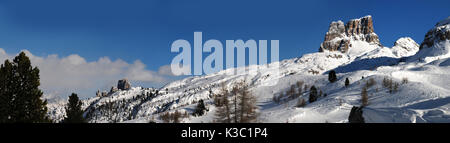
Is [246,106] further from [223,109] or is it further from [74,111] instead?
[74,111]

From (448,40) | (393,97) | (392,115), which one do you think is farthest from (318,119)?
(448,40)

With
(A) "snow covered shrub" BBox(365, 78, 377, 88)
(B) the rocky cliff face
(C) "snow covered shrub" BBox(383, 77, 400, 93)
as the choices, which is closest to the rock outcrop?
(C) "snow covered shrub" BBox(383, 77, 400, 93)

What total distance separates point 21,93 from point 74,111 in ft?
37.5

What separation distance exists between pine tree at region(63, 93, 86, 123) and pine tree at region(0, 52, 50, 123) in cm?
927

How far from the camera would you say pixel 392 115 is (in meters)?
33.4

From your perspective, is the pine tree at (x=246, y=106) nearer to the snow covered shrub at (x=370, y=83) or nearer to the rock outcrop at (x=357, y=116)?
the rock outcrop at (x=357, y=116)

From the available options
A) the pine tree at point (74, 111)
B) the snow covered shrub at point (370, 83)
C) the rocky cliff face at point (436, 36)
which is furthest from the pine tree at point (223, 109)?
the rocky cliff face at point (436, 36)

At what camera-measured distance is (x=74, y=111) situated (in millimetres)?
37188

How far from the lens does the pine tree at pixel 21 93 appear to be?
2572cm

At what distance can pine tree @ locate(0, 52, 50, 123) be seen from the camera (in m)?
25.7

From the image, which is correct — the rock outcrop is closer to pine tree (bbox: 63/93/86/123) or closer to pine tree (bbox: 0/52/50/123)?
pine tree (bbox: 0/52/50/123)

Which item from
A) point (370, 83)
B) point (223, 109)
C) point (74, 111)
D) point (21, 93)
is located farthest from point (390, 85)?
point (21, 93)
